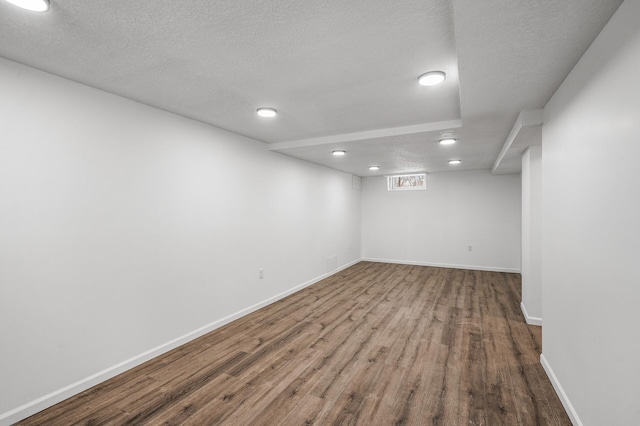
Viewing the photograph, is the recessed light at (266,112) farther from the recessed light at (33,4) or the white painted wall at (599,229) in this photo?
the white painted wall at (599,229)

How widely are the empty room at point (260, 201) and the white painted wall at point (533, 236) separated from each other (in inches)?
1.0

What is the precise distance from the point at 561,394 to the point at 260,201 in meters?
3.58

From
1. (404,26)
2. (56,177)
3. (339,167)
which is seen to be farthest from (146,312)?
(339,167)

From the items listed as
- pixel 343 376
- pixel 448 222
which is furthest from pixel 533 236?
pixel 448 222

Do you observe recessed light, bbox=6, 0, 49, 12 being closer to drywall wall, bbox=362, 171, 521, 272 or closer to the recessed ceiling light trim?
the recessed ceiling light trim

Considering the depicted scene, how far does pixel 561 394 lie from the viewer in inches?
82.4

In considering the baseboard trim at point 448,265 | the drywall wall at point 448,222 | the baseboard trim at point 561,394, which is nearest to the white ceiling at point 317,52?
the baseboard trim at point 561,394

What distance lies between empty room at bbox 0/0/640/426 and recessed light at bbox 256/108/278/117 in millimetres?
84

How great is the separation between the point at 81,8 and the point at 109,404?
2.46 m

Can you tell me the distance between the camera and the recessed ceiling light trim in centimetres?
279

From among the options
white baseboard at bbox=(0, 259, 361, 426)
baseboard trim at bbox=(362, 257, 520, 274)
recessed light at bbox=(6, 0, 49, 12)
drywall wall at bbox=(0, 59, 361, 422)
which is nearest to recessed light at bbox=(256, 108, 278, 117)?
drywall wall at bbox=(0, 59, 361, 422)

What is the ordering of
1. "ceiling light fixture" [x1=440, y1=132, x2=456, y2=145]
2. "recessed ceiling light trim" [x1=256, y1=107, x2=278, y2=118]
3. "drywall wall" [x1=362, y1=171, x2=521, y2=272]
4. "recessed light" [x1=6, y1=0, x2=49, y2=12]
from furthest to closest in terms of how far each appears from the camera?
"drywall wall" [x1=362, y1=171, x2=521, y2=272] → "ceiling light fixture" [x1=440, y1=132, x2=456, y2=145] → "recessed ceiling light trim" [x1=256, y1=107, x2=278, y2=118] → "recessed light" [x1=6, y1=0, x2=49, y2=12]

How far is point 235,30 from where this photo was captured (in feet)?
5.16

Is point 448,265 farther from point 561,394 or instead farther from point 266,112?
point 266,112
